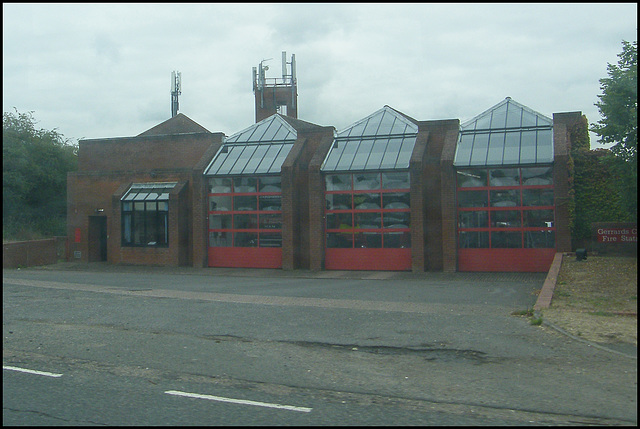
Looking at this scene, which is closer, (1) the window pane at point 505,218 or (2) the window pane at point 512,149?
(1) the window pane at point 505,218

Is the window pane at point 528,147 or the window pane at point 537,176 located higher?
the window pane at point 528,147

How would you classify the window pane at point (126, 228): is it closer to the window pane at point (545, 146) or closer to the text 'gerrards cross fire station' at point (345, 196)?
the text 'gerrards cross fire station' at point (345, 196)

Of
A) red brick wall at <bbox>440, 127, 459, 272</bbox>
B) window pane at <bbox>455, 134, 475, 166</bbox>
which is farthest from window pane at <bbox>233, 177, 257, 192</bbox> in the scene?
window pane at <bbox>455, 134, 475, 166</bbox>

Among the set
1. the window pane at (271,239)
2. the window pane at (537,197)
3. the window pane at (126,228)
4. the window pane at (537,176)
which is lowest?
the window pane at (271,239)

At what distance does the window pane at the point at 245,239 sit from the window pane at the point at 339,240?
12.0 ft

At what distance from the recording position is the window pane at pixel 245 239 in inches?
1083

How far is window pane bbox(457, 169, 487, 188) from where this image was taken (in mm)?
23844

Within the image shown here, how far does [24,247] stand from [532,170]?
24.7m

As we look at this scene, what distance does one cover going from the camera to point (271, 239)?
27.1 metres

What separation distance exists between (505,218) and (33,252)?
77.1 feet

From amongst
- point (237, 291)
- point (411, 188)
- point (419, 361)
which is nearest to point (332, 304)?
point (237, 291)

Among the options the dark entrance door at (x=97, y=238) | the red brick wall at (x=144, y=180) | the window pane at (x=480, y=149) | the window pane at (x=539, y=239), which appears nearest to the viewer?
the window pane at (x=539, y=239)

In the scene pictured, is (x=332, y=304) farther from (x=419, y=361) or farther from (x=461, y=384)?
(x=461, y=384)

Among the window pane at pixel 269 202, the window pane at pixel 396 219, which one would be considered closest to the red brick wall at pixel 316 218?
the window pane at pixel 269 202
